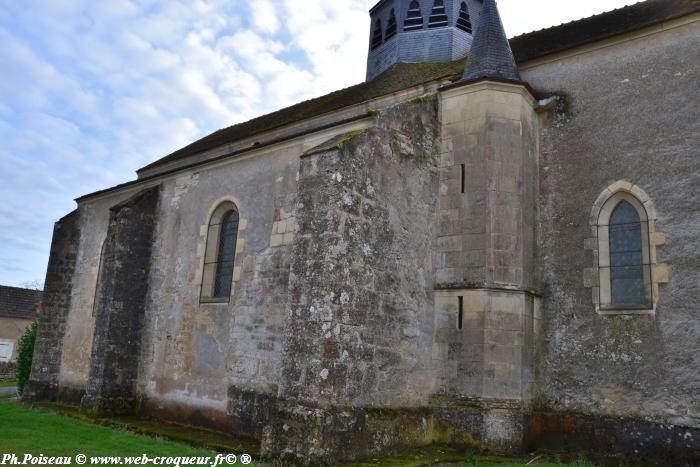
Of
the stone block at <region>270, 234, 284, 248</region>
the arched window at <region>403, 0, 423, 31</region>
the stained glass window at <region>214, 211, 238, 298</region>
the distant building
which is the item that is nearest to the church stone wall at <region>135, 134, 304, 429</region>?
the stone block at <region>270, 234, 284, 248</region>

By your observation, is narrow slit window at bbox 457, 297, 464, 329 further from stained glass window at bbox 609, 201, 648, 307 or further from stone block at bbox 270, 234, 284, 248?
stone block at bbox 270, 234, 284, 248

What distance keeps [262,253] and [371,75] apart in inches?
342

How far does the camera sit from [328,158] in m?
7.77

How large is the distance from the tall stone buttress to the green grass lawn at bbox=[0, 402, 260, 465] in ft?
12.6

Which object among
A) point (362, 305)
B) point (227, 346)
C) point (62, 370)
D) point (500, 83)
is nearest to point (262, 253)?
point (227, 346)

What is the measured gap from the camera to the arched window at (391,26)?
55.6ft

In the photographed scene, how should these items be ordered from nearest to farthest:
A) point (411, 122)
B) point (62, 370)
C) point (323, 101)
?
point (411, 122) < point (62, 370) < point (323, 101)

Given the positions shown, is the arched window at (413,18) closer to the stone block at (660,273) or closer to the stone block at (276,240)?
the stone block at (276,240)

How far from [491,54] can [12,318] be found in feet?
107

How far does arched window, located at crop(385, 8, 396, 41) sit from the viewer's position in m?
17.0

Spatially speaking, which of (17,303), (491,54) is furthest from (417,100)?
(17,303)

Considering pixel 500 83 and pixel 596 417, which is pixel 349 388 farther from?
pixel 500 83

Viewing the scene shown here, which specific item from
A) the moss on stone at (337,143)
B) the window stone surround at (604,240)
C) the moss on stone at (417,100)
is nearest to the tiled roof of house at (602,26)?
the moss on stone at (417,100)

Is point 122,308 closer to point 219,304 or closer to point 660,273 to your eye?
point 219,304
